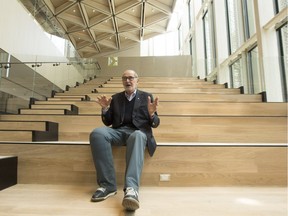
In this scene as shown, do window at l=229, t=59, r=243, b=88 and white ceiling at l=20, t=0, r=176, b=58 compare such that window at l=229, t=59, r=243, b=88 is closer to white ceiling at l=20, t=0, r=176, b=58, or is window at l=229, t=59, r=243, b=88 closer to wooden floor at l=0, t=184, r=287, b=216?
wooden floor at l=0, t=184, r=287, b=216

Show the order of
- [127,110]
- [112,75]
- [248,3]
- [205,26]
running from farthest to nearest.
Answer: [205,26] → [112,75] → [248,3] → [127,110]

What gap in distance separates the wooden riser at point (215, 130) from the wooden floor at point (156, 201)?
1.94 feet

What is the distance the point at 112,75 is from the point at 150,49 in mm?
5610

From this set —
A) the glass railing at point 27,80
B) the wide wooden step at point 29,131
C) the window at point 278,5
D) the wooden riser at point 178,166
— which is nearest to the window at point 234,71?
the window at point 278,5

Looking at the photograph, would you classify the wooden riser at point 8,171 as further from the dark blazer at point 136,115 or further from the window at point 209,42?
the window at point 209,42

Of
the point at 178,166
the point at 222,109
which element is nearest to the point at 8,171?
the point at 178,166

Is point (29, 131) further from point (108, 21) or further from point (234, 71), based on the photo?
point (108, 21)

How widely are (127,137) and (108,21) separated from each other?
9090 millimetres

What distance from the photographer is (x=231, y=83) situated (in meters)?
5.02

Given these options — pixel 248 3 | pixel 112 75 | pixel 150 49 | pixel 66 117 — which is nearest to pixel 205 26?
pixel 248 3

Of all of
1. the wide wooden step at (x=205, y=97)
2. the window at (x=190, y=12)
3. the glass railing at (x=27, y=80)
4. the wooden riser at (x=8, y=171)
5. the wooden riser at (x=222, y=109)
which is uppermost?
the window at (x=190, y=12)

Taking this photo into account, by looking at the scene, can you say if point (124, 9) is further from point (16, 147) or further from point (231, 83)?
point (16, 147)

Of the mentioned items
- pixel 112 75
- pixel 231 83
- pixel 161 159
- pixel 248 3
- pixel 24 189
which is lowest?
pixel 24 189

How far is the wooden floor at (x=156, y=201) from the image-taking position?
1.07 metres
